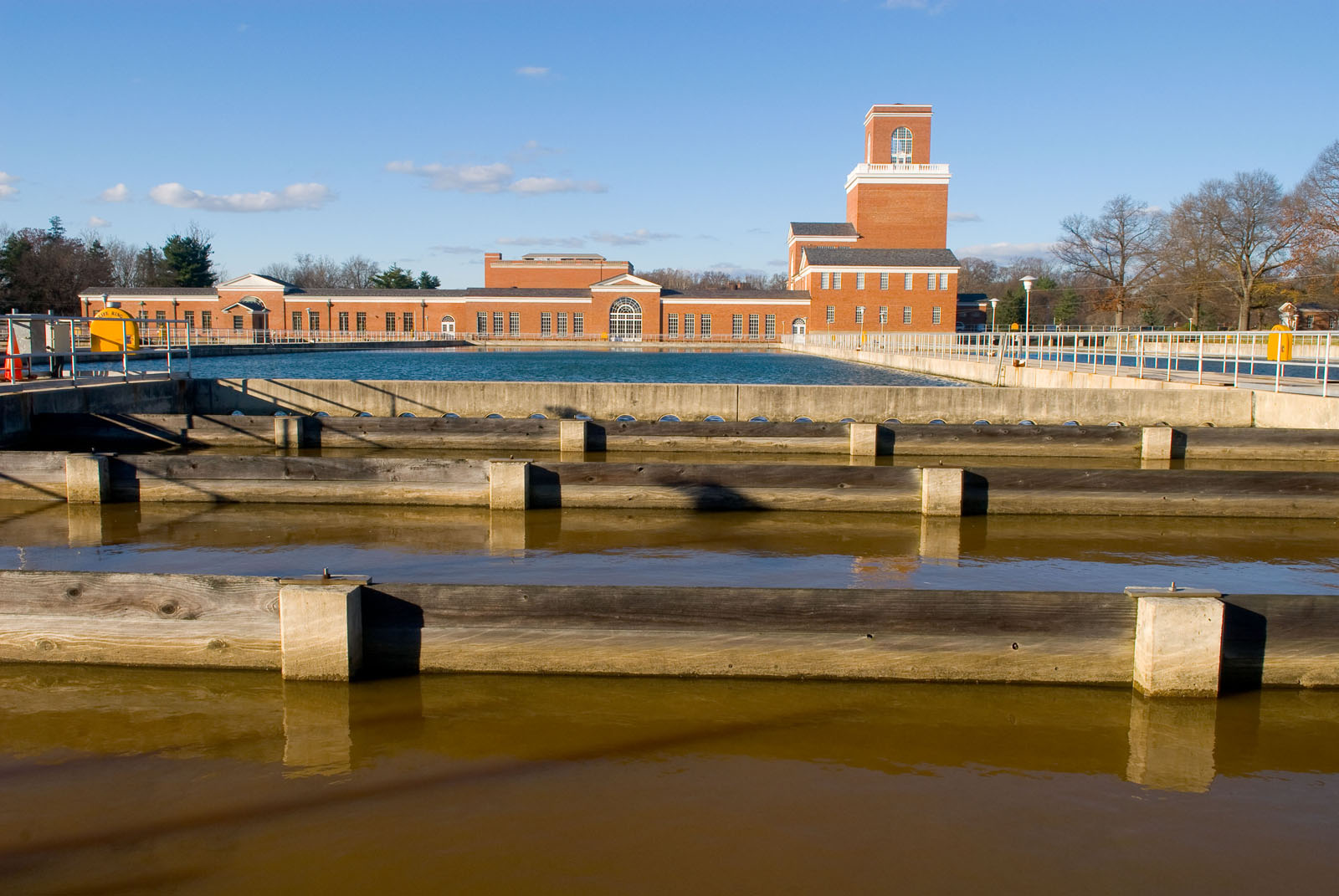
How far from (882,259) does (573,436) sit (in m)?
72.9

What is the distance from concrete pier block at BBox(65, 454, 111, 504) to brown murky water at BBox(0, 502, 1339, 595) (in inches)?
8.4

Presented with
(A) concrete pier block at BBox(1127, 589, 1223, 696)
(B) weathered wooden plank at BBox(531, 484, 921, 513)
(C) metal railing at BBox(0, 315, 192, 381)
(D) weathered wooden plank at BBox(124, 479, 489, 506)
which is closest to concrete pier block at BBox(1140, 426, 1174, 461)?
(B) weathered wooden plank at BBox(531, 484, 921, 513)

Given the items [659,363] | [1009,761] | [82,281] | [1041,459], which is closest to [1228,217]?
[659,363]

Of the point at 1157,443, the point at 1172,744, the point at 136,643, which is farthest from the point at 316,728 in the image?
the point at 1157,443

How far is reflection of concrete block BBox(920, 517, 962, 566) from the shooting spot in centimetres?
984

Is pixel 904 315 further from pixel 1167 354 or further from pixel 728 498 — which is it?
pixel 728 498

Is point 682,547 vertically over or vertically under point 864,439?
under

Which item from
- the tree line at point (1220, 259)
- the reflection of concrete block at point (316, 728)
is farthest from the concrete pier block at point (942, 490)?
the tree line at point (1220, 259)

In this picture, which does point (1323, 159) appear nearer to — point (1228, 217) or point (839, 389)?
point (1228, 217)

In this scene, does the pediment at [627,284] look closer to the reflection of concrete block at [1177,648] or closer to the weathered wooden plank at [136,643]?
the weathered wooden plank at [136,643]

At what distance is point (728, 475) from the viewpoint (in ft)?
37.7

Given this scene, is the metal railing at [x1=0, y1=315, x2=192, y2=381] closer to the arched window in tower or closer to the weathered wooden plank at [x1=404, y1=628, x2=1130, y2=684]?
the weathered wooden plank at [x1=404, y1=628, x2=1130, y2=684]

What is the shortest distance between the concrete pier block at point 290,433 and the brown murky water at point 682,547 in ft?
14.4

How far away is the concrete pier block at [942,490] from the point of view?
11.2 metres
